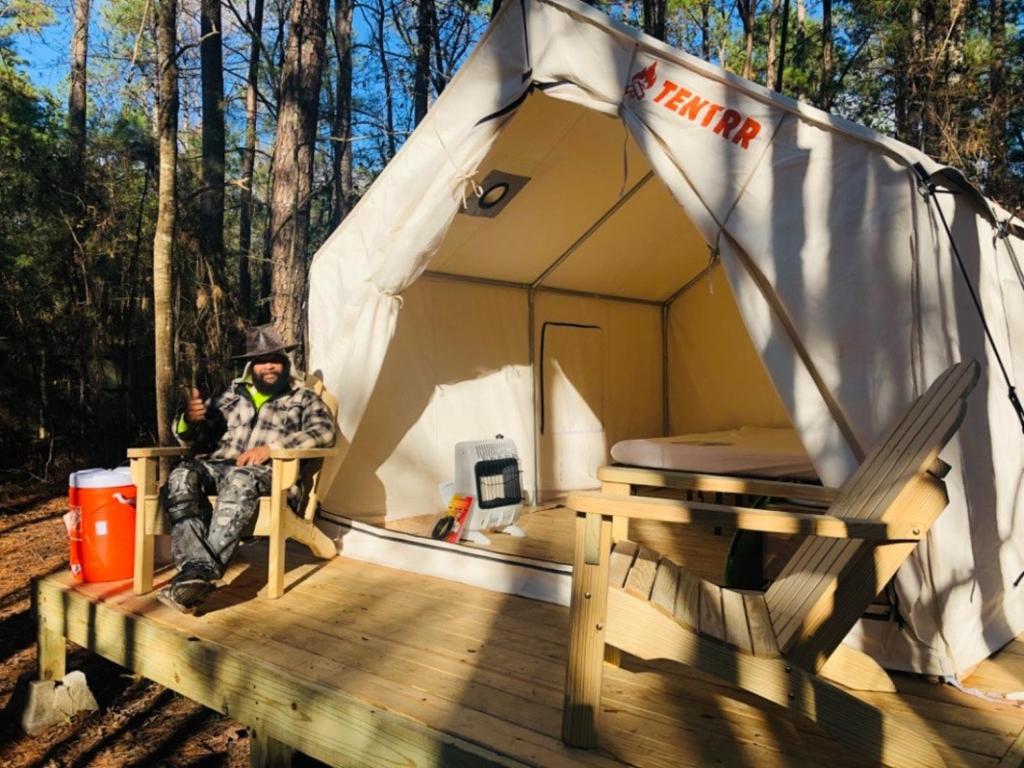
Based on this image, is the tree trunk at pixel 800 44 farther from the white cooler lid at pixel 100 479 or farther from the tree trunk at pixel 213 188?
the white cooler lid at pixel 100 479

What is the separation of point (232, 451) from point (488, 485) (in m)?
1.40

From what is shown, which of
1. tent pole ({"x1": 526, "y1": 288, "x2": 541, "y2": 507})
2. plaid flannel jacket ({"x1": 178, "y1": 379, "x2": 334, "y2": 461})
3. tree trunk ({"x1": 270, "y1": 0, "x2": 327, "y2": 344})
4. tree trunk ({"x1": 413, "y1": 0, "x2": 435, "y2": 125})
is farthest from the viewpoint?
tree trunk ({"x1": 413, "y1": 0, "x2": 435, "y2": 125})

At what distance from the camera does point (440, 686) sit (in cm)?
214

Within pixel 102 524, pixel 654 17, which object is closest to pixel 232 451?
pixel 102 524

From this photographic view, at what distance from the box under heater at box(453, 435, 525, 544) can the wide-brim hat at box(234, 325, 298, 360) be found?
1.20 metres

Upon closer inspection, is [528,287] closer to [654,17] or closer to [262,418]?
[262,418]

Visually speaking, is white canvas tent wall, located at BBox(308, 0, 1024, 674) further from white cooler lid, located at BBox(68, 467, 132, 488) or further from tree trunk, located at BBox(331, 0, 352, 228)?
tree trunk, located at BBox(331, 0, 352, 228)

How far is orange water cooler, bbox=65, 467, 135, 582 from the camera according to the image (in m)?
3.11

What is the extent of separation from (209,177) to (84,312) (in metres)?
2.39

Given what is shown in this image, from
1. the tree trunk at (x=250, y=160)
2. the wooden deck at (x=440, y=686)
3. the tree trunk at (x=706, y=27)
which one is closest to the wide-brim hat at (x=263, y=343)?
the wooden deck at (x=440, y=686)

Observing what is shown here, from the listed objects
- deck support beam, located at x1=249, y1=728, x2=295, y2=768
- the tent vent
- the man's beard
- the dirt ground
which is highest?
the tent vent

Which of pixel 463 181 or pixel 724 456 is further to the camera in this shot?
pixel 724 456

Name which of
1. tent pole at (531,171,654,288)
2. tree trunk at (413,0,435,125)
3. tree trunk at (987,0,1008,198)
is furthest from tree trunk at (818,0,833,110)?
tent pole at (531,171,654,288)

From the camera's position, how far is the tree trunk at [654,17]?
29.0 ft
